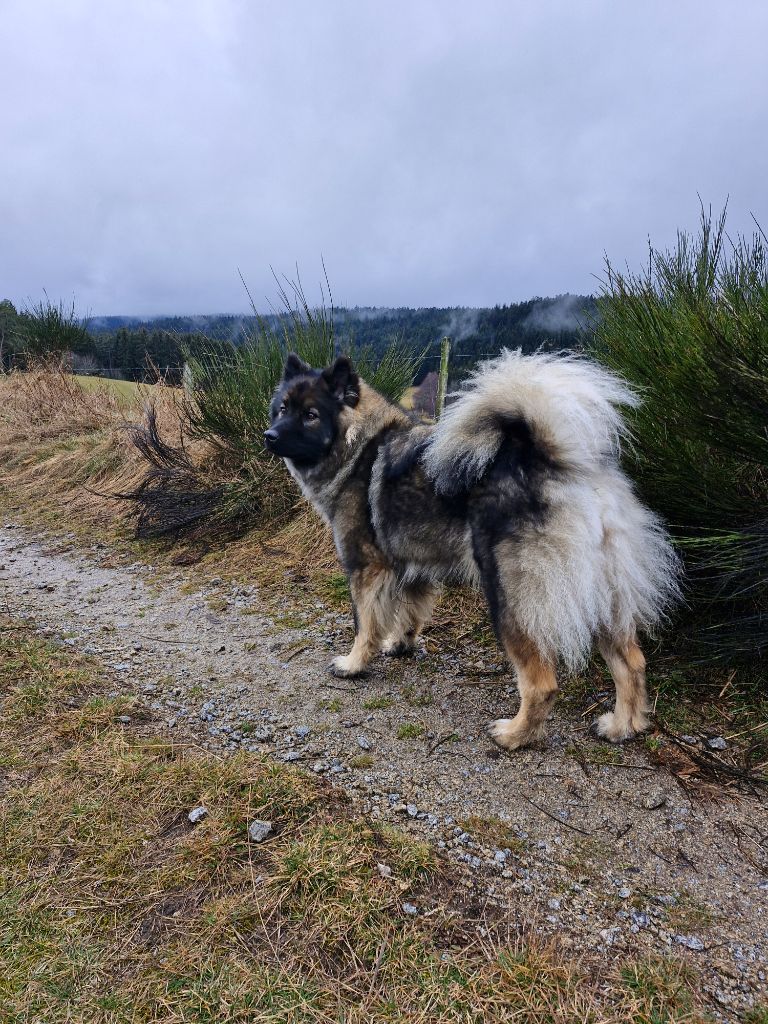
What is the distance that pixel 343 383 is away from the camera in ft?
12.0

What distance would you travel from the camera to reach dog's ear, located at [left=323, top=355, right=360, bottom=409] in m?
3.61

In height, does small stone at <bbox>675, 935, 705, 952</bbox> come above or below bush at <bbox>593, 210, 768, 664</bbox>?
below

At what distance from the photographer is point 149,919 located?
70.0 inches

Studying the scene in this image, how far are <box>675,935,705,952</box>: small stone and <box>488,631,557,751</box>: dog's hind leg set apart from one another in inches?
37.9

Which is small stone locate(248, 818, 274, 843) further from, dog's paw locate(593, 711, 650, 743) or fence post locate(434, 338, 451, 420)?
fence post locate(434, 338, 451, 420)

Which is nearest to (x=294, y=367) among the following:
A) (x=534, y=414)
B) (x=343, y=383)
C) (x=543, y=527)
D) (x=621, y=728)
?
(x=343, y=383)

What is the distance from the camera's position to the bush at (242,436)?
575cm

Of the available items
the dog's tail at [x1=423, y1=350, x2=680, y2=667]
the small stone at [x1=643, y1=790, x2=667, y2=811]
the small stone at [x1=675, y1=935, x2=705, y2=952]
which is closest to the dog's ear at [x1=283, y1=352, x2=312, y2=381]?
the dog's tail at [x1=423, y1=350, x2=680, y2=667]

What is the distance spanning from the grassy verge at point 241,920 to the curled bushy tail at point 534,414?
157 cm

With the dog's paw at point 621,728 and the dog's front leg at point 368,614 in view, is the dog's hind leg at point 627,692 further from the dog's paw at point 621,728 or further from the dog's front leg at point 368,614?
the dog's front leg at point 368,614

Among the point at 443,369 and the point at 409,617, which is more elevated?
the point at 443,369

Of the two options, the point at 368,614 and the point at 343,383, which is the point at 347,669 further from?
the point at 343,383

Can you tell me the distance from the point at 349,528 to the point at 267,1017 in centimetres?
234

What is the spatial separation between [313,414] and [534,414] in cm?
151
